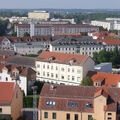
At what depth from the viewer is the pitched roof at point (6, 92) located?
89.7ft

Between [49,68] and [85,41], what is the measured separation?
2459cm

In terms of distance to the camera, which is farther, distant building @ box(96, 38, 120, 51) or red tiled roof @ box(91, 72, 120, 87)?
distant building @ box(96, 38, 120, 51)

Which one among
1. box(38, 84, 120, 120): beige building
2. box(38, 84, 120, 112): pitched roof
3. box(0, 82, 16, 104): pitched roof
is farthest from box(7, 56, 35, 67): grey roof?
box(38, 84, 120, 120): beige building

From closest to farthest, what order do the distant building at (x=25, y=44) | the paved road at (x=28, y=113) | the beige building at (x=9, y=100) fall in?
1. the beige building at (x=9, y=100)
2. the paved road at (x=28, y=113)
3. the distant building at (x=25, y=44)

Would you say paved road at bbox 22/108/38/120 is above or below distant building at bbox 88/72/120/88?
below

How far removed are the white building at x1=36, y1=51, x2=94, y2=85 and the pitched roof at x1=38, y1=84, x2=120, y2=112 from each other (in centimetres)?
1421

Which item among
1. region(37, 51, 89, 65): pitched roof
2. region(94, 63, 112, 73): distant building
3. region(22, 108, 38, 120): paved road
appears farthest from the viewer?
region(94, 63, 112, 73): distant building

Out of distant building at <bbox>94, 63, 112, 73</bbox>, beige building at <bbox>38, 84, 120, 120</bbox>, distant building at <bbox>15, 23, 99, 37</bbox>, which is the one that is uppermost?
beige building at <bbox>38, 84, 120, 120</bbox>

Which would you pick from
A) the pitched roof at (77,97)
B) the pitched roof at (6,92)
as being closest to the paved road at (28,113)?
the pitched roof at (6,92)

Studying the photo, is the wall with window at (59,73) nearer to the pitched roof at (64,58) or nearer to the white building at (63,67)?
the white building at (63,67)

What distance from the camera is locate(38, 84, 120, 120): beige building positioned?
1021 inches

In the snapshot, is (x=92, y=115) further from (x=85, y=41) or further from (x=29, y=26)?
(x=29, y=26)

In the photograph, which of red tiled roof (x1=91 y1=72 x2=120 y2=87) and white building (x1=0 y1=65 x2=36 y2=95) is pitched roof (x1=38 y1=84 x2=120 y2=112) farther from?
white building (x1=0 y1=65 x2=36 y2=95)

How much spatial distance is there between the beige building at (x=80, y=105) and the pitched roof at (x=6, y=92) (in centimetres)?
255
